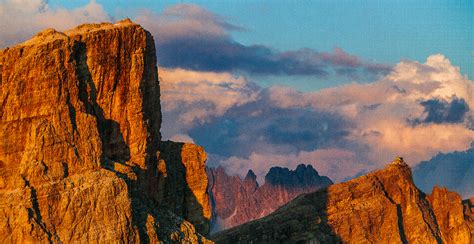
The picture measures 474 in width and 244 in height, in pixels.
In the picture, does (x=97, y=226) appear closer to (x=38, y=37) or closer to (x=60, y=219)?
(x=60, y=219)

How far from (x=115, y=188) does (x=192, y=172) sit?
130 feet

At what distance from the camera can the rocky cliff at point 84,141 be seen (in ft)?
437

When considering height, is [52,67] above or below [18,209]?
above

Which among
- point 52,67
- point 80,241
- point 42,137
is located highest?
point 52,67

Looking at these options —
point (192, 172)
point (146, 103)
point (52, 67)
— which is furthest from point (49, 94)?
point (192, 172)

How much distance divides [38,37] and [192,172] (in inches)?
1520

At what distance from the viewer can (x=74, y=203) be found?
437 ft

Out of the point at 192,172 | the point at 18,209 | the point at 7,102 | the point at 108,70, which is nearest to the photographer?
the point at 18,209

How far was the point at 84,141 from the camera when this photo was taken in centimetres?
14112

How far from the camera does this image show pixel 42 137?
137 metres

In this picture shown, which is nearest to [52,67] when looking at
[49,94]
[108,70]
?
[49,94]

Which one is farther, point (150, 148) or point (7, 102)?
point (150, 148)

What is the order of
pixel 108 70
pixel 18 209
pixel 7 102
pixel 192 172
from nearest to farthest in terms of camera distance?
pixel 18 209, pixel 7 102, pixel 108 70, pixel 192 172

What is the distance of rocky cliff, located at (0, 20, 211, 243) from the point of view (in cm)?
13325
